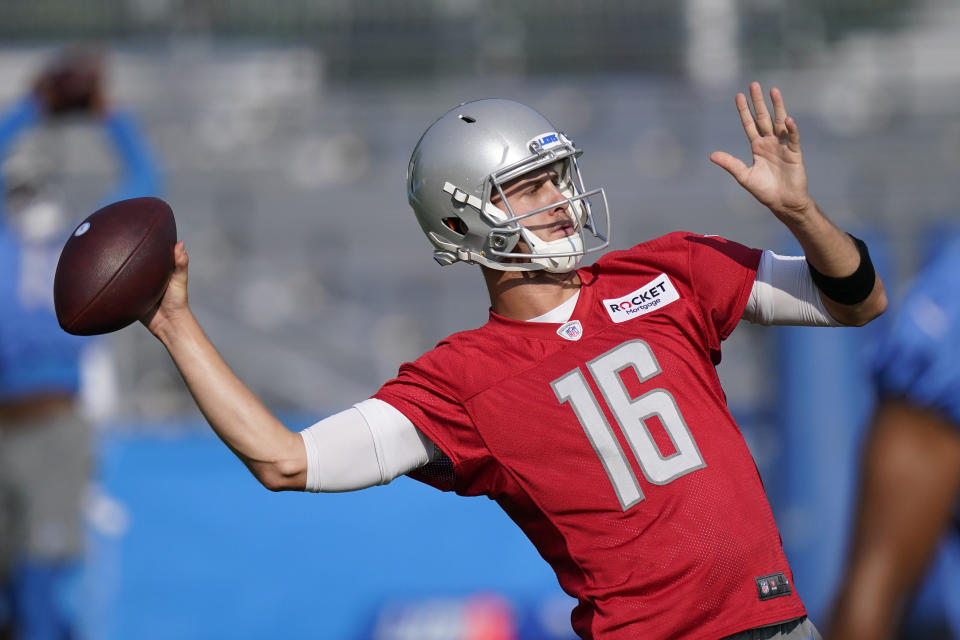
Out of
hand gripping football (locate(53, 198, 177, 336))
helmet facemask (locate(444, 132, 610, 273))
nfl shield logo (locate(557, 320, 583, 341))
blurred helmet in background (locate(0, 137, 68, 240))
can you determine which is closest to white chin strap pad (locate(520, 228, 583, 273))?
helmet facemask (locate(444, 132, 610, 273))

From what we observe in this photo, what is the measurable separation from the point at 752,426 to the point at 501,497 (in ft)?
14.3

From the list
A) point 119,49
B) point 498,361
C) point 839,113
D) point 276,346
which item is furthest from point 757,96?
point 119,49

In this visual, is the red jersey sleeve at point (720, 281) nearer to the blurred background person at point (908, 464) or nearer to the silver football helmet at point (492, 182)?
the silver football helmet at point (492, 182)

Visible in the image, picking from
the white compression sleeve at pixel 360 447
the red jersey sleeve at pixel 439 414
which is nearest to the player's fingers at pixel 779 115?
the red jersey sleeve at pixel 439 414

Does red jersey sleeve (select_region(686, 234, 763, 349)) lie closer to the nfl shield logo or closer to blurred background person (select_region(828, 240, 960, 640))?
the nfl shield logo

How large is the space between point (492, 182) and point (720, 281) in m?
0.53

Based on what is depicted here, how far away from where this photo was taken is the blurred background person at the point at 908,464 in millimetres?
3107

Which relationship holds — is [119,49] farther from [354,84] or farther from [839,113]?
[839,113]

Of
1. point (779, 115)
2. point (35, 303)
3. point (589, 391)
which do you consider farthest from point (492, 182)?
point (35, 303)

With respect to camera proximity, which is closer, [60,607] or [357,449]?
[357,449]

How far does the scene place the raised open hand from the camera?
2230mm

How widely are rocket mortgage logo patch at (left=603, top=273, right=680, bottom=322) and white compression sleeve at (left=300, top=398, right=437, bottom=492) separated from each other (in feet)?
1.62

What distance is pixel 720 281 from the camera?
2402 mm

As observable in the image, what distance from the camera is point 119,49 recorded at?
11.4 meters
